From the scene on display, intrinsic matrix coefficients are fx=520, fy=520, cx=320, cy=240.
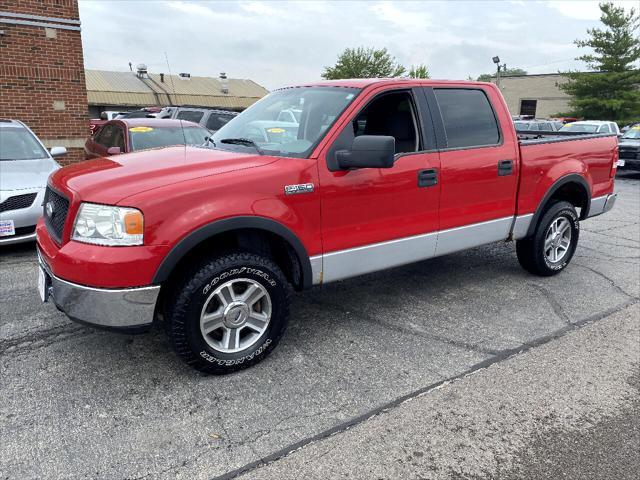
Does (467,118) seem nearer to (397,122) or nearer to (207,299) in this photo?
(397,122)

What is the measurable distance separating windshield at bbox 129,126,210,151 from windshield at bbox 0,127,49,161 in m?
1.27

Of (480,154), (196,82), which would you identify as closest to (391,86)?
(480,154)

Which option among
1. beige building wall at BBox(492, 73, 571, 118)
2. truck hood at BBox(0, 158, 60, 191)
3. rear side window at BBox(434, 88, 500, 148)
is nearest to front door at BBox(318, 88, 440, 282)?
rear side window at BBox(434, 88, 500, 148)

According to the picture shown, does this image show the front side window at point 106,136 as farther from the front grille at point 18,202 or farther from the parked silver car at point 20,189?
the front grille at point 18,202

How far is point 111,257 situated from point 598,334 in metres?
3.63

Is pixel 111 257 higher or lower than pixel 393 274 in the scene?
higher

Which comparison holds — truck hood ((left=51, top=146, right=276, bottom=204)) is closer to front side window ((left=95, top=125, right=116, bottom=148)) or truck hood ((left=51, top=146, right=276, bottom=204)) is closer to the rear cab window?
front side window ((left=95, top=125, right=116, bottom=148))

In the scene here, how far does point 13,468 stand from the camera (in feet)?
8.15

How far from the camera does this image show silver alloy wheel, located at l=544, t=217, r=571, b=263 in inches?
210

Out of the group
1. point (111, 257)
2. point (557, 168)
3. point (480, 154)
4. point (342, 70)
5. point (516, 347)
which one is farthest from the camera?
point (342, 70)

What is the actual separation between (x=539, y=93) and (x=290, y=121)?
4933 cm

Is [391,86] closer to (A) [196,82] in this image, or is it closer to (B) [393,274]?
(B) [393,274]

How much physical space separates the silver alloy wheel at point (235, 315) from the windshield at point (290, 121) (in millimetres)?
1000

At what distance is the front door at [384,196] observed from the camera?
12.0ft
